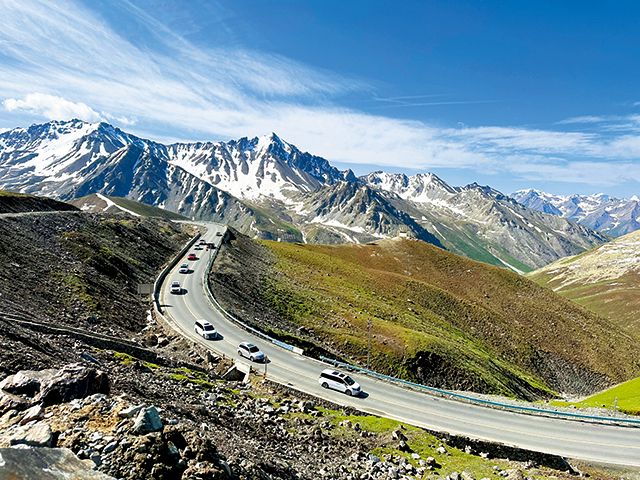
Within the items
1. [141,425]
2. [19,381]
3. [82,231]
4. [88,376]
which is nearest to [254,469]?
[141,425]

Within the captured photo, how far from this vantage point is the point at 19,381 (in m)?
13.2

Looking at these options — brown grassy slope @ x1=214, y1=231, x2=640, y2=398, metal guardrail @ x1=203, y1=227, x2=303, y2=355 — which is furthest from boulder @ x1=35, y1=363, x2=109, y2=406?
brown grassy slope @ x1=214, y1=231, x2=640, y2=398

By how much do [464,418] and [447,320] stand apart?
218ft

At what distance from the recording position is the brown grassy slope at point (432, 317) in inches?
2280

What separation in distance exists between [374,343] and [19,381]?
50600mm

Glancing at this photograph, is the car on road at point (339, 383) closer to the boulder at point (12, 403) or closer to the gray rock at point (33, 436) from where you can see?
the boulder at point (12, 403)

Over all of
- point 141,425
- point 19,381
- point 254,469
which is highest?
point 141,425

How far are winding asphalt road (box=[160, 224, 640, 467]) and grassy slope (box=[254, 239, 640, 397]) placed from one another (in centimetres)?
1795

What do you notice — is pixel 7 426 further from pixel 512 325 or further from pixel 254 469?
pixel 512 325

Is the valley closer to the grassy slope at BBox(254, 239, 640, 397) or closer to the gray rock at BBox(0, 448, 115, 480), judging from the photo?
the gray rock at BBox(0, 448, 115, 480)

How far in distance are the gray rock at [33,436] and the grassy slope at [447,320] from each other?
4842 centimetres

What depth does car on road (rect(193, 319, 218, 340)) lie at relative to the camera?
139 ft

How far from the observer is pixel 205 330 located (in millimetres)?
43125

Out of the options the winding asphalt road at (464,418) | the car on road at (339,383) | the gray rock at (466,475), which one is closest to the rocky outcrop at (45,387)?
the gray rock at (466,475)
